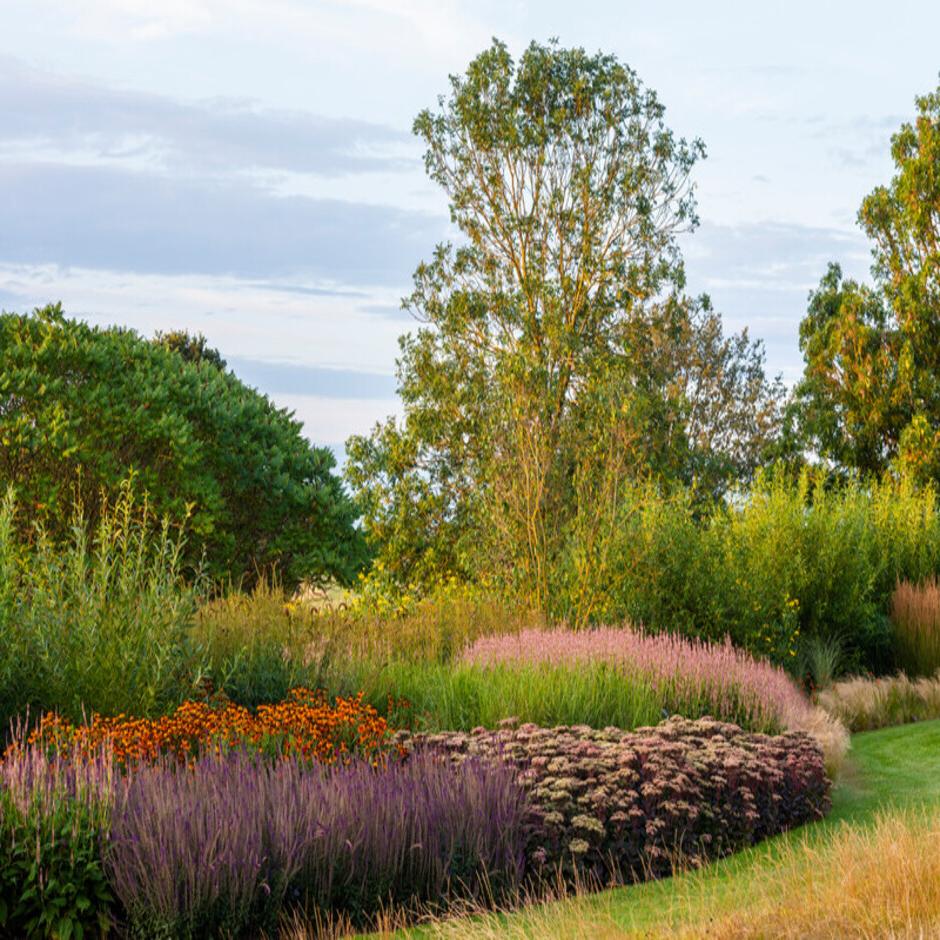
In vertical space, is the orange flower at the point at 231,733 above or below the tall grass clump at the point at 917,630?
above

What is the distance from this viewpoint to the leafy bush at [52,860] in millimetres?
5164

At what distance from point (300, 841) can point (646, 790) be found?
2207 millimetres

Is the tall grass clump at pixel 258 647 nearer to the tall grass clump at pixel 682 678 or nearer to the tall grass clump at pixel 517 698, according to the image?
the tall grass clump at pixel 517 698

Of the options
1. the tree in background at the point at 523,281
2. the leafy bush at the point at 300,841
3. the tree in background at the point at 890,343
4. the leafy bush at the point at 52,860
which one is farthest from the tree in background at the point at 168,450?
the tree in background at the point at 890,343

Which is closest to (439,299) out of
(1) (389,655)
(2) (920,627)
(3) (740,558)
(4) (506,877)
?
(3) (740,558)

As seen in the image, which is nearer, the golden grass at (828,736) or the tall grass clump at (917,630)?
the golden grass at (828,736)

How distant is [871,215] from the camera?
2591 centimetres

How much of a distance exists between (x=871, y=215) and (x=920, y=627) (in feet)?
44.9

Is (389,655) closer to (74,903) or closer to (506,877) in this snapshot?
(506,877)

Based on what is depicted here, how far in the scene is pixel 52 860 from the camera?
17.1 feet

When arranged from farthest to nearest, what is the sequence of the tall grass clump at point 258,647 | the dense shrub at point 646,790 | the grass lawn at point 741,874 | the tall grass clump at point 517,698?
the tall grass clump at point 258,647 < the tall grass clump at point 517,698 < the dense shrub at point 646,790 < the grass lawn at point 741,874

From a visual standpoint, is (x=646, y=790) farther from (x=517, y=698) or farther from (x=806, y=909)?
(x=806, y=909)

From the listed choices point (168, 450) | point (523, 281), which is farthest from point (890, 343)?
point (168, 450)

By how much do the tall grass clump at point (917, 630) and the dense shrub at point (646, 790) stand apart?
7.52 metres
